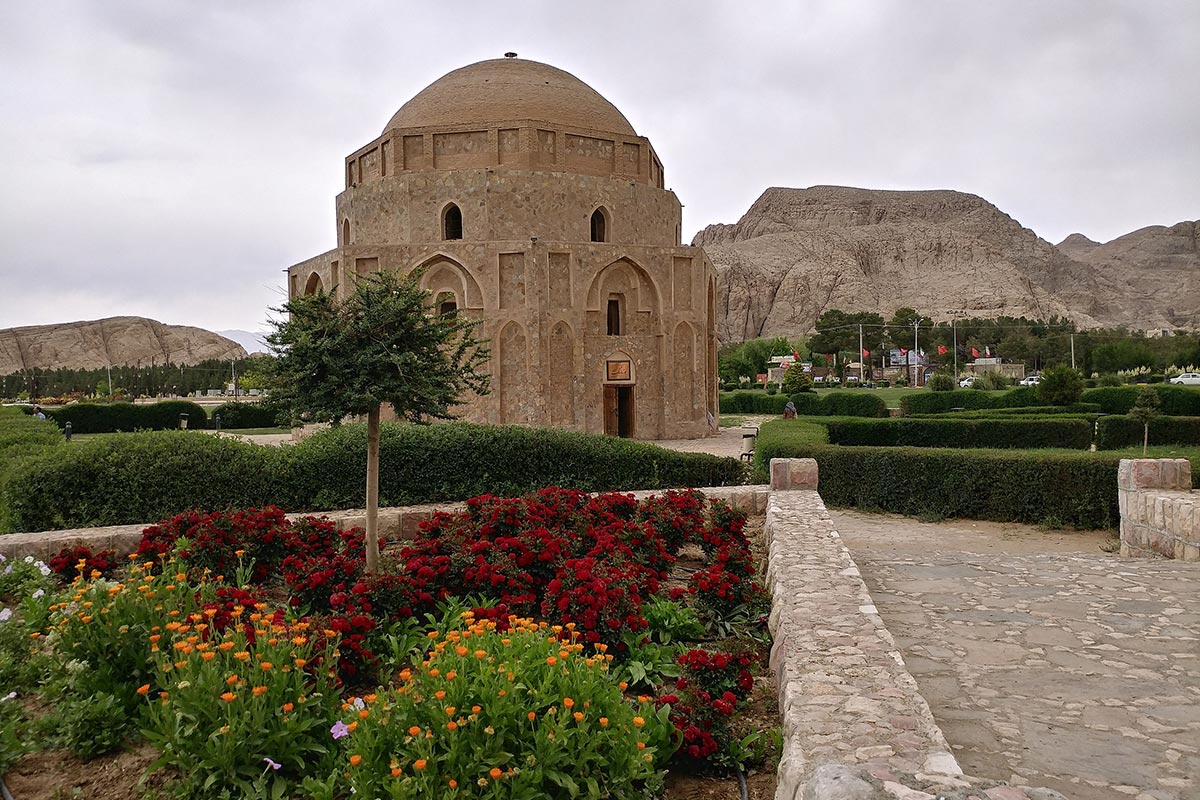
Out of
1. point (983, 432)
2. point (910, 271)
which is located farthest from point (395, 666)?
point (910, 271)

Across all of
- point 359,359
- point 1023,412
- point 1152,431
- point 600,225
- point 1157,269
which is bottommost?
point 1152,431

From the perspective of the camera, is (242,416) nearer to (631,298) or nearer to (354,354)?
(631,298)

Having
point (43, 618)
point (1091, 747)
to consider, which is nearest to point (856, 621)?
point (1091, 747)

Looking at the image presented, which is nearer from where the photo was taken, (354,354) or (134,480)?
(354,354)

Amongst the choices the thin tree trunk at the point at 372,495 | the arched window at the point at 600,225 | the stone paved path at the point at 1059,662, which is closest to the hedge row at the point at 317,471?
the thin tree trunk at the point at 372,495

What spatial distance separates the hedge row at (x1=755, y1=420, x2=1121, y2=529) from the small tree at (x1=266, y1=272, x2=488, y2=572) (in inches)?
366

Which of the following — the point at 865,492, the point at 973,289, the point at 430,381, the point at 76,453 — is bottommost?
the point at 865,492

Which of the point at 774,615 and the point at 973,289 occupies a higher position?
the point at 973,289

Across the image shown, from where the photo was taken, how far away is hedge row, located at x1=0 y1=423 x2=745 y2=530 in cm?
858

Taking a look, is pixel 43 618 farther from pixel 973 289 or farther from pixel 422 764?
pixel 973 289

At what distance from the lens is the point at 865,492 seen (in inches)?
579

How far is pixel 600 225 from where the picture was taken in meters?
27.7

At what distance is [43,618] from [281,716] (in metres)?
2.62

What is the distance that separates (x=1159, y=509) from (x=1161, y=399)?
28.6 metres
